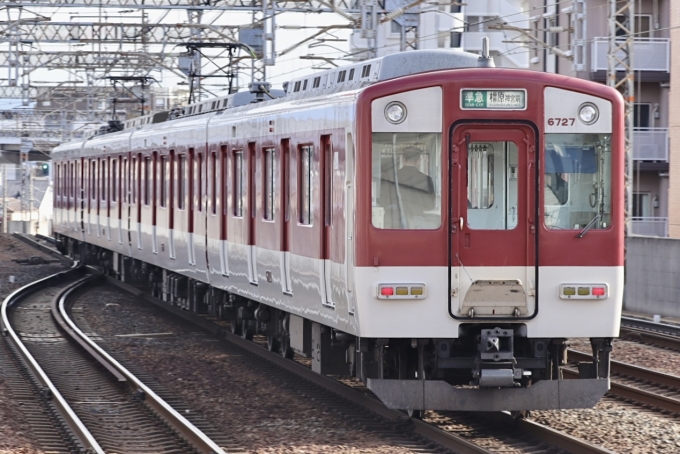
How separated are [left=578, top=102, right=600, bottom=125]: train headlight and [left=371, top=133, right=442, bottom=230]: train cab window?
3.43 ft

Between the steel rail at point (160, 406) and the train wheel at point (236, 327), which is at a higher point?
the train wheel at point (236, 327)

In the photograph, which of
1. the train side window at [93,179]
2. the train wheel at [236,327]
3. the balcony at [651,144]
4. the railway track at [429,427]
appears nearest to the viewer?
the railway track at [429,427]

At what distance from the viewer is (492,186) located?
30.3 feet

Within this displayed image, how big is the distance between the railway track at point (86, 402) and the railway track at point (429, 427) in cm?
138

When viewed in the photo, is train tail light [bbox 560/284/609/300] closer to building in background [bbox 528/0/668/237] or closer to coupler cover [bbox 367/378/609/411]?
coupler cover [bbox 367/378/609/411]

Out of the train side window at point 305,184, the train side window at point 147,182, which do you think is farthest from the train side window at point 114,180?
the train side window at point 305,184

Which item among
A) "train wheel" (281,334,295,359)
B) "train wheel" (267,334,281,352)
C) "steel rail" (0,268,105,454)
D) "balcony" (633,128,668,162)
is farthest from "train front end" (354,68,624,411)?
"balcony" (633,128,668,162)

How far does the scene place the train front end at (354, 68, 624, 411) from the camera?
914 cm

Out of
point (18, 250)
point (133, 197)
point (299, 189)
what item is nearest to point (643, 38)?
point (133, 197)

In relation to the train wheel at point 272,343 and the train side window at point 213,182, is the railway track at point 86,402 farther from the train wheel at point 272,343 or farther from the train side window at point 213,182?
the train side window at point 213,182

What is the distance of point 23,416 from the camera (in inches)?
429

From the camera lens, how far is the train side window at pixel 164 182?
725 inches

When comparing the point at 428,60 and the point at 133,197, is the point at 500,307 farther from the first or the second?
the point at 133,197

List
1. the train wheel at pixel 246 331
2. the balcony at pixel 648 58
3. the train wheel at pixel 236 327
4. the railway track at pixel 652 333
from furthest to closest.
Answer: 1. the balcony at pixel 648 58
2. the train wheel at pixel 236 327
3. the train wheel at pixel 246 331
4. the railway track at pixel 652 333
